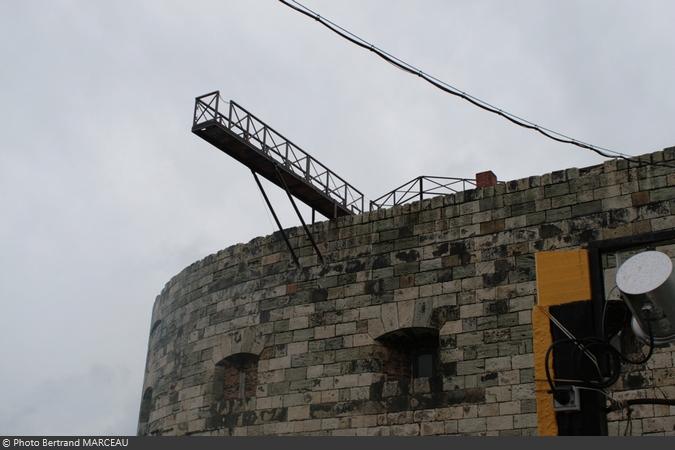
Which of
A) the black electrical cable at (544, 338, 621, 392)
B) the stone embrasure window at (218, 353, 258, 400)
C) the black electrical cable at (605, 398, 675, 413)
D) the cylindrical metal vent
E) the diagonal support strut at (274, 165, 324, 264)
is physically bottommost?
the black electrical cable at (605, 398, 675, 413)

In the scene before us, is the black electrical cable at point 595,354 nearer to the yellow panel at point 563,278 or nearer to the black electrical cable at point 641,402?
the black electrical cable at point 641,402

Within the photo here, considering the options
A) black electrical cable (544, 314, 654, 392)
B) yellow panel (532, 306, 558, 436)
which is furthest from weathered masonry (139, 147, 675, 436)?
black electrical cable (544, 314, 654, 392)

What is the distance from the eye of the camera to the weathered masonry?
32.6 ft

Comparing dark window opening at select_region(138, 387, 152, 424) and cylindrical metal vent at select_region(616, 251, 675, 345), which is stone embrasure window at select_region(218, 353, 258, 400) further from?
cylindrical metal vent at select_region(616, 251, 675, 345)

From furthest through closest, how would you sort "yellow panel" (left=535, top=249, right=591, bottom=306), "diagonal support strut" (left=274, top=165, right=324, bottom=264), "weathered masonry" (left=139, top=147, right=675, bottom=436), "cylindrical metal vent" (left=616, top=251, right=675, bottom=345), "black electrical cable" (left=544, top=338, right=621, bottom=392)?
1. "diagonal support strut" (left=274, top=165, right=324, bottom=264)
2. "weathered masonry" (left=139, top=147, right=675, bottom=436)
3. "yellow panel" (left=535, top=249, right=591, bottom=306)
4. "black electrical cable" (left=544, top=338, right=621, bottom=392)
5. "cylindrical metal vent" (left=616, top=251, right=675, bottom=345)

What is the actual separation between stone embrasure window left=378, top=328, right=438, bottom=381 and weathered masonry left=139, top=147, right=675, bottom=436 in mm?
20

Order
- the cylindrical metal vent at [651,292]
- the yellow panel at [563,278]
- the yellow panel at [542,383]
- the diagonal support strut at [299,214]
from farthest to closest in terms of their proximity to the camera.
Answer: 1. the diagonal support strut at [299,214]
2. the yellow panel at [563,278]
3. the yellow panel at [542,383]
4. the cylindrical metal vent at [651,292]

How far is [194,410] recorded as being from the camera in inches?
510

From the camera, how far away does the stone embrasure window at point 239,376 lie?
1244 cm

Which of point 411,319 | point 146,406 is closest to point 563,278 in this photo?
point 411,319

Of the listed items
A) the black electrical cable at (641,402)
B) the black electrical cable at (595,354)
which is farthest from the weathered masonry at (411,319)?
the black electrical cable at (595,354)

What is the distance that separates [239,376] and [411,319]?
3025mm

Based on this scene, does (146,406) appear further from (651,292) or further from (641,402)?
(651,292)

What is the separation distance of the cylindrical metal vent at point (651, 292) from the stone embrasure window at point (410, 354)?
609 cm
